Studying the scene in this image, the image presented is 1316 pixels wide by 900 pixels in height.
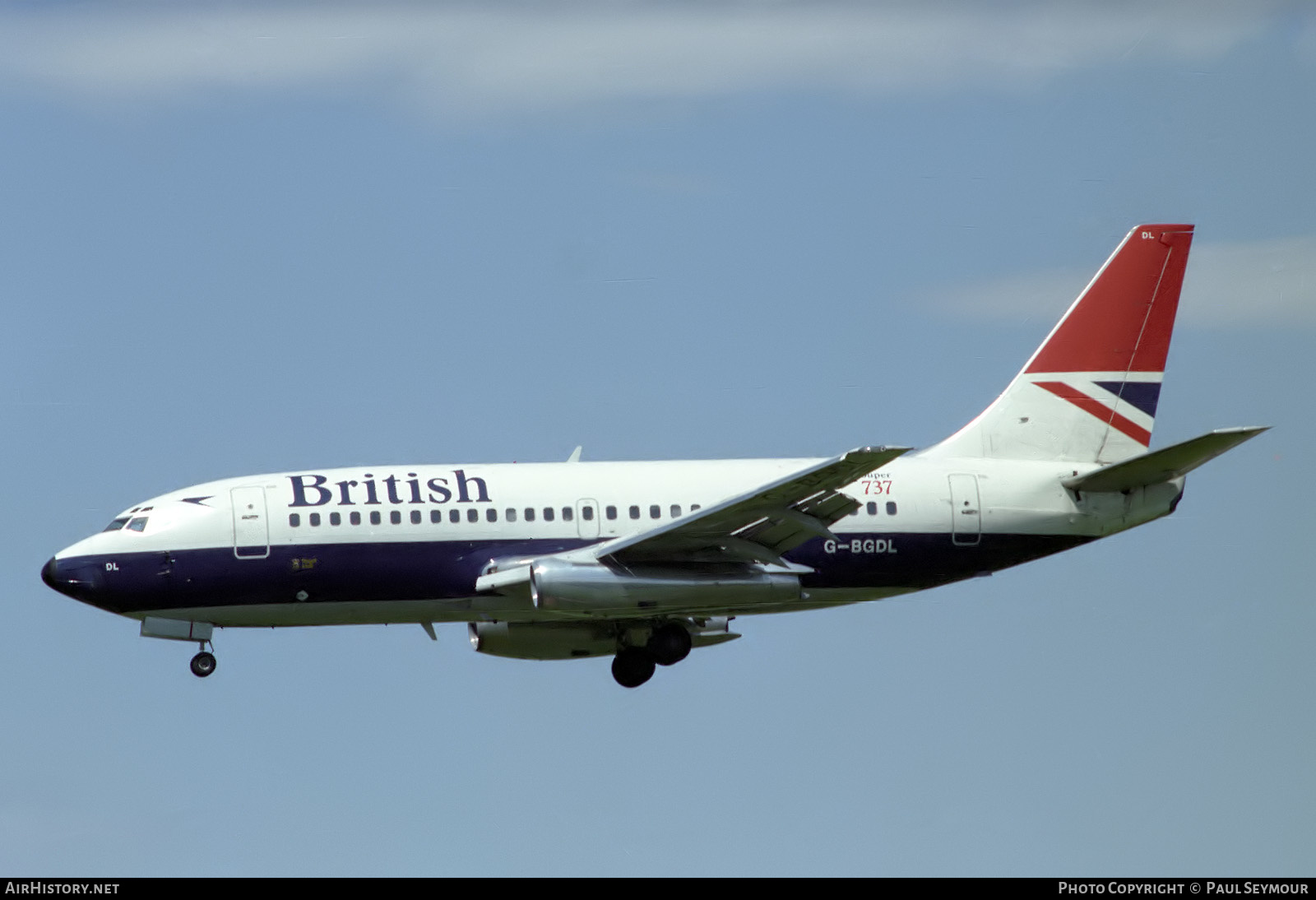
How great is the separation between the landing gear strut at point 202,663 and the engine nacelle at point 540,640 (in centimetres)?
647

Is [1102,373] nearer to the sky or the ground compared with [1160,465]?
nearer to the sky

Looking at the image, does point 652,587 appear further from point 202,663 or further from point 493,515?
point 202,663

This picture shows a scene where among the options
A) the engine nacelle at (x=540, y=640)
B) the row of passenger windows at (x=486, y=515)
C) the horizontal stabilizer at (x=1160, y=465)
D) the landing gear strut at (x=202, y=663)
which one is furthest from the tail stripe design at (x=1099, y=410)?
the landing gear strut at (x=202, y=663)

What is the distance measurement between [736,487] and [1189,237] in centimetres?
1318

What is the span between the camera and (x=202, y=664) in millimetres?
39312

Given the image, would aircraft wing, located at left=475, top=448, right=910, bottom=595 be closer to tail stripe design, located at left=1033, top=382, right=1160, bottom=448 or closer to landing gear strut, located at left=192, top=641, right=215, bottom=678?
landing gear strut, located at left=192, top=641, right=215, bottom=678

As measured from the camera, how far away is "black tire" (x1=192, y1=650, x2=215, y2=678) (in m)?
39.2

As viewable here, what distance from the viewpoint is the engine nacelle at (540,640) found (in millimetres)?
42906

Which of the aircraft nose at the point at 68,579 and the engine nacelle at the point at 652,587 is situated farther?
the aircraft nose at the point at 68,579

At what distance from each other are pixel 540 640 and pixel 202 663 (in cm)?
784

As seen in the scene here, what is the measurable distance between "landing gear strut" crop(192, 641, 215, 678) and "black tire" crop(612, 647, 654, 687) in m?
9.50

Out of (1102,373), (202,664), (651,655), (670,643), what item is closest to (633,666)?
(651,655)

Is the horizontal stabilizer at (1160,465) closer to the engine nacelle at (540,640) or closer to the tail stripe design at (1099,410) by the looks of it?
the tail stripe design at (1099,410)

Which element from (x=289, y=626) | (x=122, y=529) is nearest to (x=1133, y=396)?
(x=289, y=626)
